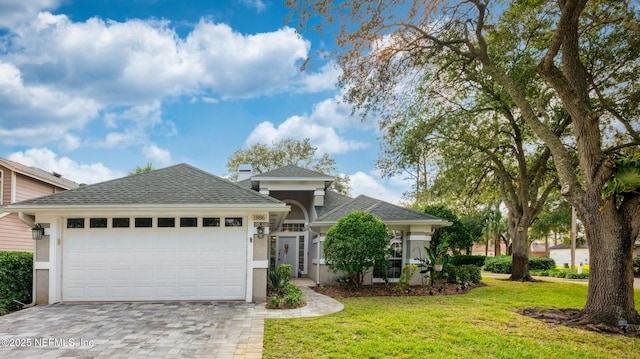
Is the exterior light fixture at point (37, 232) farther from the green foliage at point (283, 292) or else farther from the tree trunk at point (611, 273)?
the tree trunk at point (611, 273)

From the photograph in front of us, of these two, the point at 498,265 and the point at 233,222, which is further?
the point at 498,265

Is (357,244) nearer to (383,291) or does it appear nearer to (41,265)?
(383,291)

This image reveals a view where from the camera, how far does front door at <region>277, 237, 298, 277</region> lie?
17.0 metres

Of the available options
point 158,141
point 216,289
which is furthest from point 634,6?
point 158,141

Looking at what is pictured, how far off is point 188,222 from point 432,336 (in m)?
6.57

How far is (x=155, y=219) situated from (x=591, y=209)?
415 inches

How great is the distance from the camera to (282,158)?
1241 inches

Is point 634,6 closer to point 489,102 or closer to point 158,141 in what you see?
point 489,102

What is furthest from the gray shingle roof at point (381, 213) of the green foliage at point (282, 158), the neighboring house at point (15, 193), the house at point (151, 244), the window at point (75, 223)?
the green foliage at point (282, 158)

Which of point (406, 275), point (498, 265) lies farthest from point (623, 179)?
point (498, 265)

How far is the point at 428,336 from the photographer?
6.39 metres

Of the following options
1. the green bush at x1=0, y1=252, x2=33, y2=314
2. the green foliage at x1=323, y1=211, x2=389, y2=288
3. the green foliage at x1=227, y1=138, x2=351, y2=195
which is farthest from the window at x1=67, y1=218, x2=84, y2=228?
the green foliage at x1=227, y1=138, x2=351, y2=195

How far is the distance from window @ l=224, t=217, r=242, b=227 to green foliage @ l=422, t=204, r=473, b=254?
10470mm

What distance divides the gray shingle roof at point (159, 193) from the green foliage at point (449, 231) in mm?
10115
